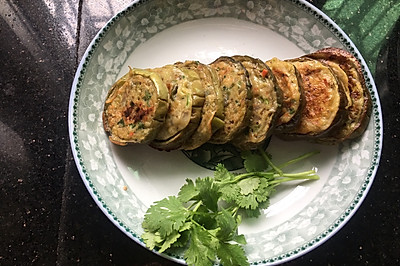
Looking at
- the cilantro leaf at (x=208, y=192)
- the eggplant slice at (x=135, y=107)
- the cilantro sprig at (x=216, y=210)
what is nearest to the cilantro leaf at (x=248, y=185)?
the cilantro sprig at (x=216, y=210)

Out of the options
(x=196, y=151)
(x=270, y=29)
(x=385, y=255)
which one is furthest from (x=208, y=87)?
(x=385, y=255)

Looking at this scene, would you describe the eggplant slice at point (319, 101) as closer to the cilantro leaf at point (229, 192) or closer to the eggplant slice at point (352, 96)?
the eggplant slice at point (352, 96)

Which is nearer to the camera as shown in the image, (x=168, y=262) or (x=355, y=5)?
(x=168, y=262)

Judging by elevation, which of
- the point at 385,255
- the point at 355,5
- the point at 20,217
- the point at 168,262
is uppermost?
the point at 355,5

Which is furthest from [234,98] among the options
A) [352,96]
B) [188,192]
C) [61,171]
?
[61,171]

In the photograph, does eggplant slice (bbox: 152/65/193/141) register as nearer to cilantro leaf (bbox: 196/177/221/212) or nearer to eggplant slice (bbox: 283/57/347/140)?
cilantro leaf (bbox: 196/177/221/212)

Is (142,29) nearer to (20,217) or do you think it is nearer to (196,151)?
(196,151)
